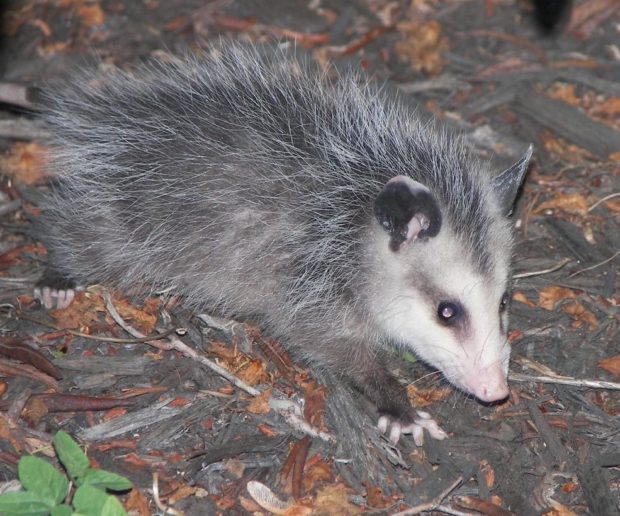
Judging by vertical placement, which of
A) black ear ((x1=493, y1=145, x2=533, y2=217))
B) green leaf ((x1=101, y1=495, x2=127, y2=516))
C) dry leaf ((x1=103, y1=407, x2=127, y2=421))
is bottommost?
dry leaf ((x1=103, y1=407, x2=127, y2=421))

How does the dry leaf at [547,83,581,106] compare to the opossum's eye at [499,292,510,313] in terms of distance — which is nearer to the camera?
the opossum's eye at [499,292,510,313]

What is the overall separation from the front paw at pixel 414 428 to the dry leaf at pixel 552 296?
69 cm

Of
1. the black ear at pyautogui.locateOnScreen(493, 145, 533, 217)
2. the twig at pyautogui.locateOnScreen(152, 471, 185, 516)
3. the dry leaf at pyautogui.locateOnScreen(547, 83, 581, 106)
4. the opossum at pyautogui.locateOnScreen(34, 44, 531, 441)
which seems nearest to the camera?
the twig at pyautogui.locateOnScreen(152, 471, 185, 516)

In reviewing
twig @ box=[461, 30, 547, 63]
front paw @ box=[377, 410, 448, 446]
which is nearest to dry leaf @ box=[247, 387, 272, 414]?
front paw @ box=[377, 410, 448, 446]

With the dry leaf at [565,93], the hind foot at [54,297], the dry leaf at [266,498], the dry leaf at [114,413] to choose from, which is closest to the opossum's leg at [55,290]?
the hind foot at [54,297]

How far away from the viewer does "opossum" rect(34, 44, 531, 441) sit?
2.81 m

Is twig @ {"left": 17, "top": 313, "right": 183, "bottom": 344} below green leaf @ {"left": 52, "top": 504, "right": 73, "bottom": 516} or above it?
below

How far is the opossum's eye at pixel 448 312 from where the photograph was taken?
2.76 metres

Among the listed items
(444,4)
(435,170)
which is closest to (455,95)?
(444,4)

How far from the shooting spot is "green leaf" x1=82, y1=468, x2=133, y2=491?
2.45 metres

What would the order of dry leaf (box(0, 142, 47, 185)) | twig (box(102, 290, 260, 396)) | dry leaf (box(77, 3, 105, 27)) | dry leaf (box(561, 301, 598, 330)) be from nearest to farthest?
twig (box(102, 290, 260, 396)), dry leaf (box(561, 301, 598, 330)), dry leaf (box(0, 142, 47, 185)), dry leaf (box(77, 3, 105, 27))

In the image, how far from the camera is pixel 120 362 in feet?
9.91

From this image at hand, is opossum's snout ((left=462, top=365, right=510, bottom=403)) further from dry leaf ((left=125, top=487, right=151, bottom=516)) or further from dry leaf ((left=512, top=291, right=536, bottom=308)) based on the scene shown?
dry leaf ((left=125, top=487, right=151, bottom=516))

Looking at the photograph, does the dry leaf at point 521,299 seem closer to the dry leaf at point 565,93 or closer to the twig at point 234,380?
the twig at point 234,380
